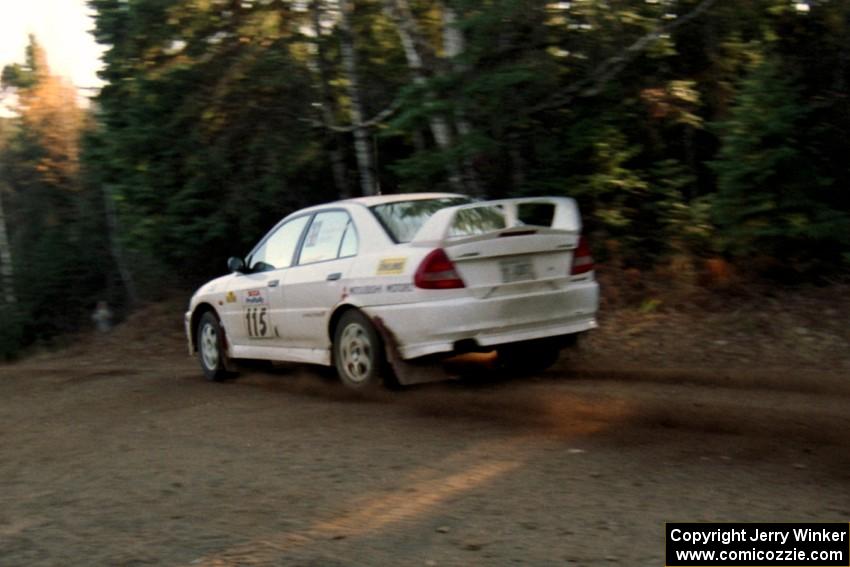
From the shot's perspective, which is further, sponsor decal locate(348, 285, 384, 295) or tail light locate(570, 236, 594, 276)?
tail light locate(570, 236, 594, 276)

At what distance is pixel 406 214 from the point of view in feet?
28.9

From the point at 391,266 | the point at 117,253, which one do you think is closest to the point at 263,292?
the point at 391,266

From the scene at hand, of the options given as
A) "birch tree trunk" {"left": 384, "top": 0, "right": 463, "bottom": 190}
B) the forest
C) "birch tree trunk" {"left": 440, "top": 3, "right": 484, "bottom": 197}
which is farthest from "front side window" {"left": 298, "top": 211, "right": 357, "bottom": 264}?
"birch tree trunk" {"left": 384, "top": 0, "right": 463, "bottom": 190}

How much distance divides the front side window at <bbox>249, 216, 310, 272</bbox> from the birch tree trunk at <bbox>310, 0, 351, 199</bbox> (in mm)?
4370

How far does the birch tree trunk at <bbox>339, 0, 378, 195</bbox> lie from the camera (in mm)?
14000

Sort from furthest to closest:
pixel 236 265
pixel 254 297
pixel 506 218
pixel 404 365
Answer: pixel 236 265
pixel 254 297
pixel 506 218
pixel 404 365

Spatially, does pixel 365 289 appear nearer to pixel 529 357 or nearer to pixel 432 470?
pixel 529 357

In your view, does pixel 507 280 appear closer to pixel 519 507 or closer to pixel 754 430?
pixel 754 430

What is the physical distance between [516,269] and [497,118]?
12.4 ft

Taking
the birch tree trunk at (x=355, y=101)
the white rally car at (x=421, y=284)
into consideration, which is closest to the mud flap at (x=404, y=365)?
the white rally car at (x=421, y=284)

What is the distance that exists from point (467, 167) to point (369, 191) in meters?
2.25

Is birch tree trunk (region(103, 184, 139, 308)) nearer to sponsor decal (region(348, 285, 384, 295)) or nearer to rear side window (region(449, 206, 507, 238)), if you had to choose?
sponsor decal (region(348, 285, 384, 295))

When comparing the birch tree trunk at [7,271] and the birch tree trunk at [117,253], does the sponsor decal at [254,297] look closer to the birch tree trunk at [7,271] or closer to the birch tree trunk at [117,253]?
the birch tree trunk at [117,253]

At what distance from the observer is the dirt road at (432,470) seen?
471cm
